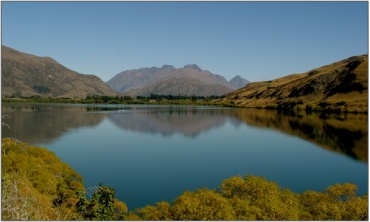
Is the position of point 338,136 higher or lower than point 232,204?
lower

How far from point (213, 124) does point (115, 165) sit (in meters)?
83.1

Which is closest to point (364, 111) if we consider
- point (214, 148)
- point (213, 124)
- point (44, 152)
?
point (213, 124)

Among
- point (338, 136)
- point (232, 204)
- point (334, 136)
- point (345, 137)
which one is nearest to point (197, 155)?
point (232, 204)

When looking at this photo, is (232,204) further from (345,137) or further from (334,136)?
(334,136)

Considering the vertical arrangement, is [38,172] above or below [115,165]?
above

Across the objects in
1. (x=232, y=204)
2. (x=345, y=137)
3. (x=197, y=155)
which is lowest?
(x=197, y=155)

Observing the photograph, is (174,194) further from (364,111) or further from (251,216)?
(364,111)

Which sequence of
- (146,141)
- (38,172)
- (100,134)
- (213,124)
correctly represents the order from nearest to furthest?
(38,172), (146,141), (100,134), (213,124)

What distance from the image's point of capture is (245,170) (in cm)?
6550

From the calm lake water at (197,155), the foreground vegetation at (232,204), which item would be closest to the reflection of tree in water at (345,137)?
the calm lake water at (197,155)

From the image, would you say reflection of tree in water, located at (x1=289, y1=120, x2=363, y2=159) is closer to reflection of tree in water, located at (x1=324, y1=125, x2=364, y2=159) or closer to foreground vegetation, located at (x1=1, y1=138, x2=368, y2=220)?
reflection of tree in water, located at (x1=324, y1=125, x2=364, y2=159)

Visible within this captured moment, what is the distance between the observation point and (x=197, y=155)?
262 ft

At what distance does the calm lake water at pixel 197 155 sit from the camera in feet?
185

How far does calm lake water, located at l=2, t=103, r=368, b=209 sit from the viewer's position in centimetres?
5634
